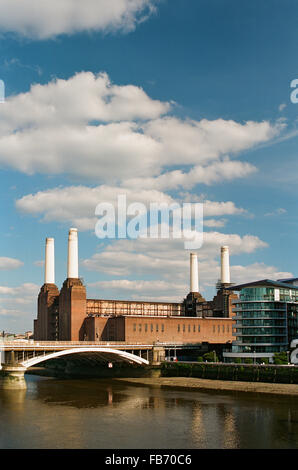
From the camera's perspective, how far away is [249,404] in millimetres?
63844

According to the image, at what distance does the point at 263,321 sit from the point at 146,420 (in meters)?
50.9

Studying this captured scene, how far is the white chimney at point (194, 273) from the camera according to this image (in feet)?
469

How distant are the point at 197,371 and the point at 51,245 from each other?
53.3 meters

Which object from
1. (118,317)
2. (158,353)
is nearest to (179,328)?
(118,317)

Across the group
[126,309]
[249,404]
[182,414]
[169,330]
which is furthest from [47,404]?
[126,309]

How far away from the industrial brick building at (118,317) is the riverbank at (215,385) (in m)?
21.5

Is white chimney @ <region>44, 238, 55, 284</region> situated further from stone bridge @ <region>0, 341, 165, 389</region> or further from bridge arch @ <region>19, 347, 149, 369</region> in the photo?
bridge arch @ <region>19, 347, 149, 369</region>

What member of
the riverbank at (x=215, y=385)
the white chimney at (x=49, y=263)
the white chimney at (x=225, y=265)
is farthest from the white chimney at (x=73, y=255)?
the white chimney at (x=225, y=265)

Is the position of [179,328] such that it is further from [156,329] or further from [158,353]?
[158,353]

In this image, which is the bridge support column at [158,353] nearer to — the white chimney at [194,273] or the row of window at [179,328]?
the row of window at [179,328]

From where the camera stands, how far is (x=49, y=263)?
442ft

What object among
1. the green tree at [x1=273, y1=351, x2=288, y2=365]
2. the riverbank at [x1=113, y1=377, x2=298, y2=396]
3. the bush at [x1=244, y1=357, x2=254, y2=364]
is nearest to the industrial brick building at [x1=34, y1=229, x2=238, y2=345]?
the bush at [x1=244, y1=357, x2=254, y2=364]

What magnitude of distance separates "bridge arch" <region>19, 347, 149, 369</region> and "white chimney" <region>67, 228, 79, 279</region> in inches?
1142

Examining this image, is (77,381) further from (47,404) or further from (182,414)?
(182,414)
